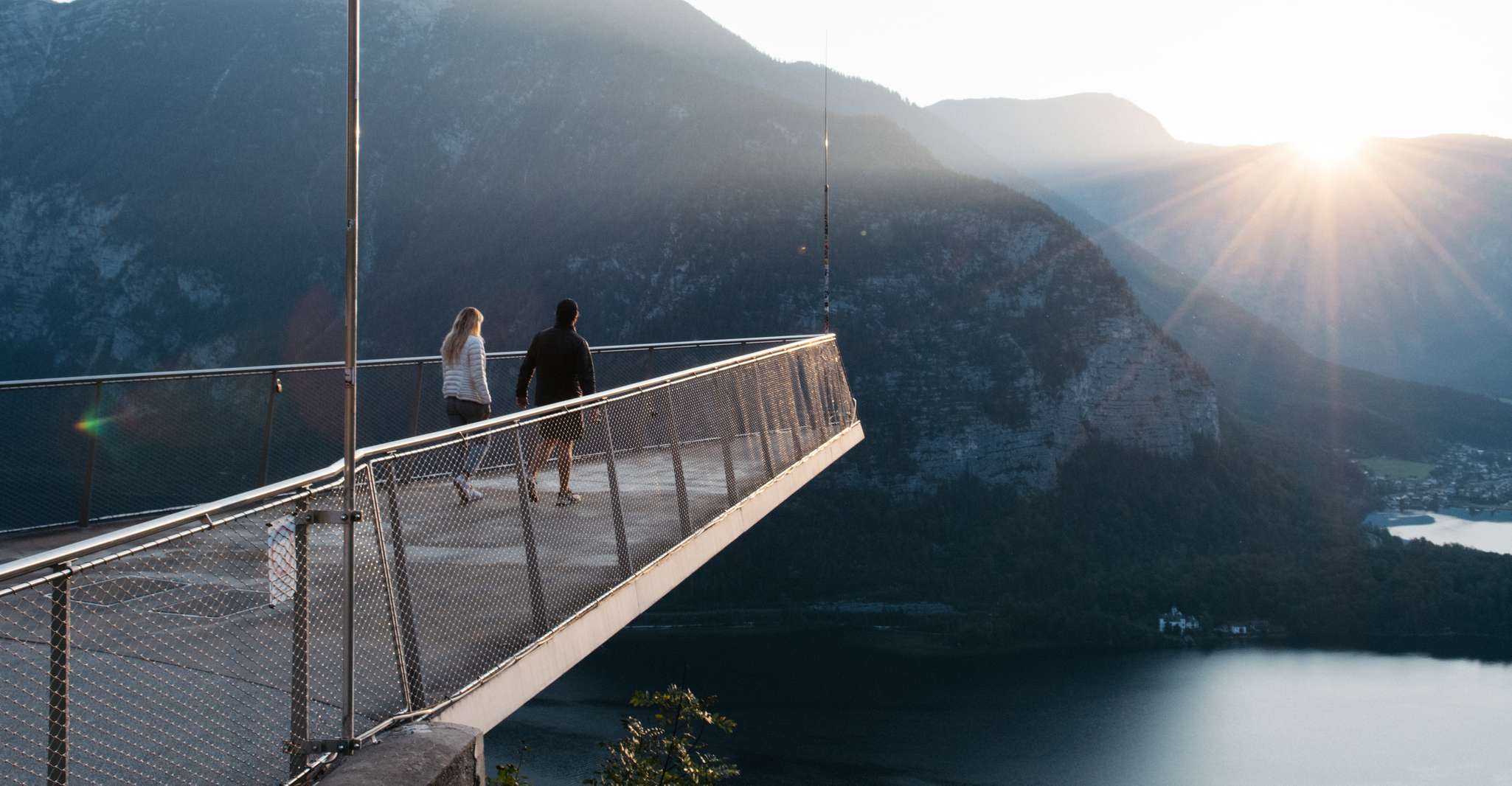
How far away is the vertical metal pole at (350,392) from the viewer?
3.82 metres

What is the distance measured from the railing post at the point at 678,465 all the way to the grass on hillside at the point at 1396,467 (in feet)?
436

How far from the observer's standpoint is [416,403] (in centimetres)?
1092

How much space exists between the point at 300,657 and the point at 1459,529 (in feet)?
418

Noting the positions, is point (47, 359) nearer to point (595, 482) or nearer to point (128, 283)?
point (128, 283)

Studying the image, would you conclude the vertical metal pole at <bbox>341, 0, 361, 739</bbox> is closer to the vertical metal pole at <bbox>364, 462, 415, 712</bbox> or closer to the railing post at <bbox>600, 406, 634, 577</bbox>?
the vertical metal pole at <bbox>364, 462, 415, 712</bbox>

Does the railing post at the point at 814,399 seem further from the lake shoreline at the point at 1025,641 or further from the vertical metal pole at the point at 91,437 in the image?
the lake shoreline at the point at 1025,641

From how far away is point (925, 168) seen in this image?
386 feet

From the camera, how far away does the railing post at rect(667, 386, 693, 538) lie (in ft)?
26.5

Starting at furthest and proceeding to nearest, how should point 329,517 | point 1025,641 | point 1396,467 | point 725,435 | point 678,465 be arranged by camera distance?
point 1396,467
point 1025,641
point 725,435
point 678,465
point 329,517

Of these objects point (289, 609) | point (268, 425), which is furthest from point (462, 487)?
point (268, 425)

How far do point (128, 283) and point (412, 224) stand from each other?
84.4ft

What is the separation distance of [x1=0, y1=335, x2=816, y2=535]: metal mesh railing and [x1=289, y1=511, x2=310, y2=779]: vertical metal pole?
4589mm

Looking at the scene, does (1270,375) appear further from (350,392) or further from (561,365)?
(350,392)

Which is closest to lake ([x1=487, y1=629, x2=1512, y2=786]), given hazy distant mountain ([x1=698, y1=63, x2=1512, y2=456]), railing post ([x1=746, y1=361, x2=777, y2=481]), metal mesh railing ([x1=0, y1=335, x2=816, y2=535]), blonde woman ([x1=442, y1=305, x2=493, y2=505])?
metal mesh railing ([x1=0, y1=335, x2=816, y2=535])
